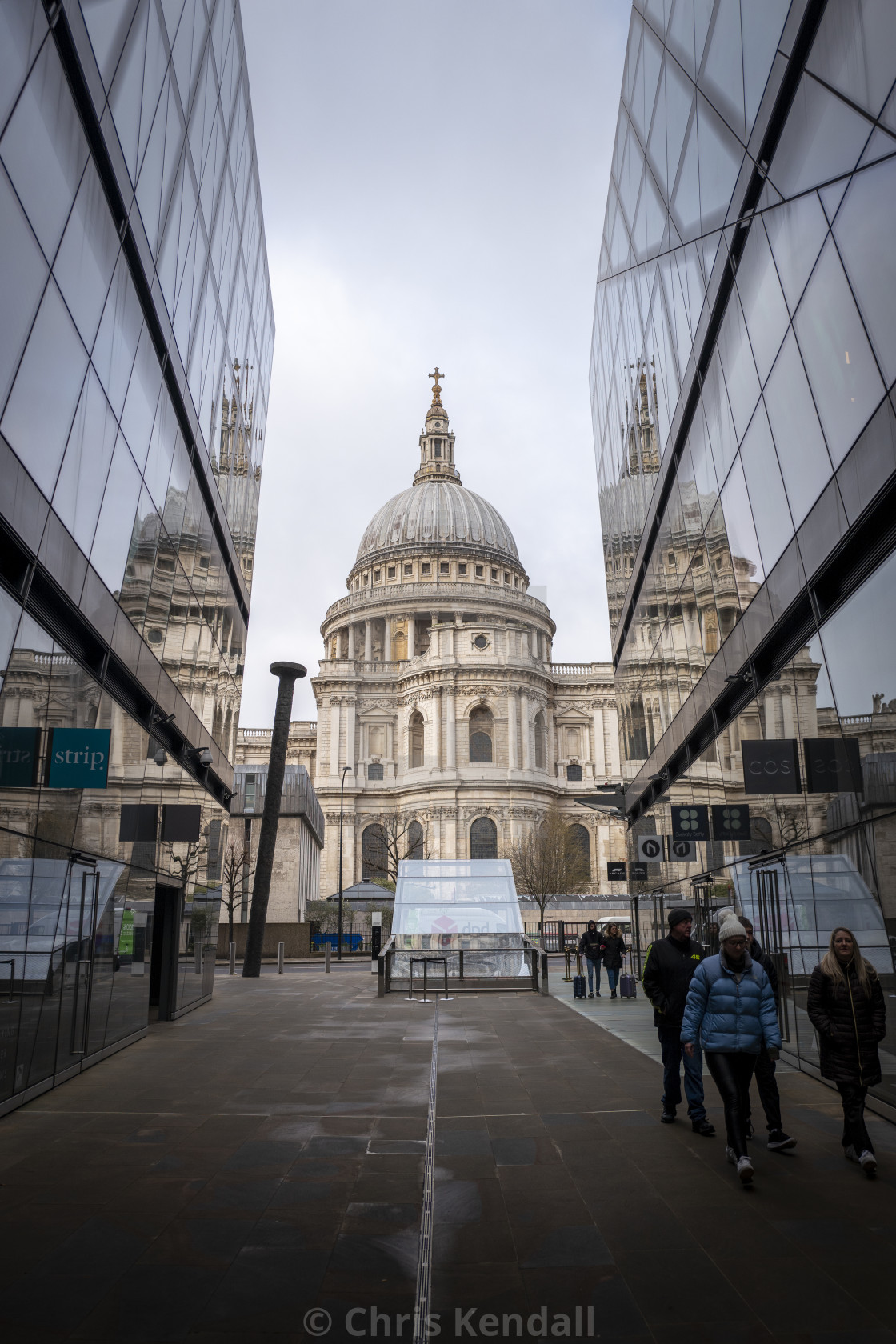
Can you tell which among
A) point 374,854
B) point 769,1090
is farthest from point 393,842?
point 769,1090

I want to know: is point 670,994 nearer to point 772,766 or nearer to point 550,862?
point 772,766

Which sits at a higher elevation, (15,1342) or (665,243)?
(665,243)

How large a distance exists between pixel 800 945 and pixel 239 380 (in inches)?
745

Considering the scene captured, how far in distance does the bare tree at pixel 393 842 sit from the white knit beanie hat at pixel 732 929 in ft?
238

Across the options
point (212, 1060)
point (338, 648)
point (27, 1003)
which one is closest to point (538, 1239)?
point (27, 1003)

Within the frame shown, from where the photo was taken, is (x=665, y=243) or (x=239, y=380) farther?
(x=239, y=380)

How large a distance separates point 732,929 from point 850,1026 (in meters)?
1.02

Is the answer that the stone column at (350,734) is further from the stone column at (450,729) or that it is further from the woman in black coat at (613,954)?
the woman in black coat at (613,954)

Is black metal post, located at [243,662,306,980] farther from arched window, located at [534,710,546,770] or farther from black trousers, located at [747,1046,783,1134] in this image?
arched window, located at [534,710,546,770]

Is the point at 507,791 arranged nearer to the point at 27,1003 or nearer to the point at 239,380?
the point at 239,380

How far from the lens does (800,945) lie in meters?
11.2

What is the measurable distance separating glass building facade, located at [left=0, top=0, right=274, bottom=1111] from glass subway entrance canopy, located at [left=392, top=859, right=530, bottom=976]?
5.01 meters

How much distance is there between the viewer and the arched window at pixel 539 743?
8544cm

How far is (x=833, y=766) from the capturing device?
10.2 metres
